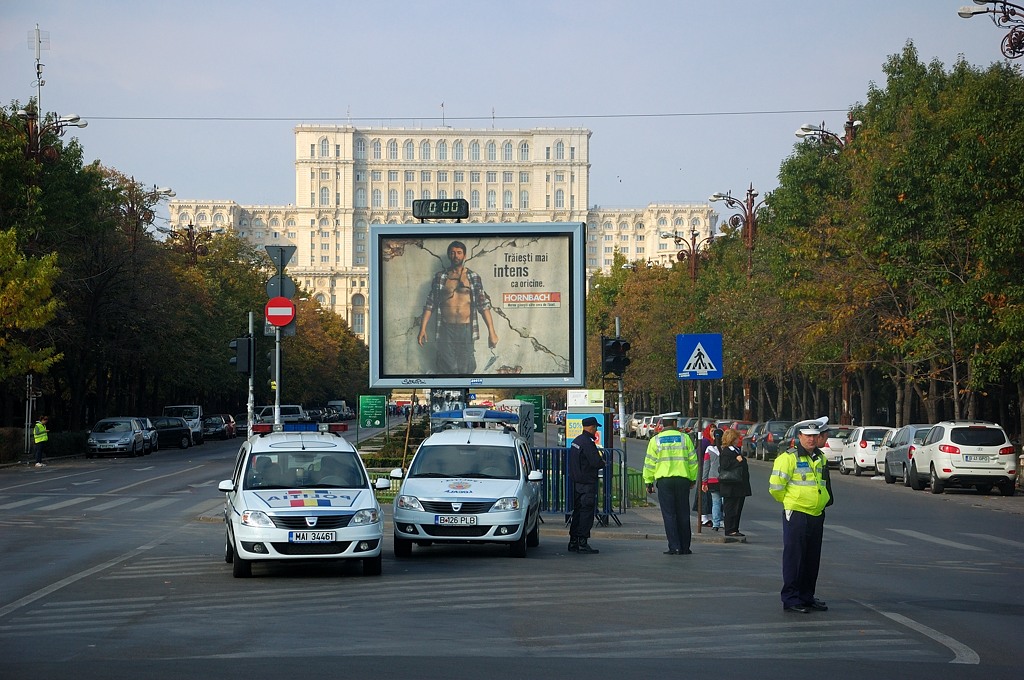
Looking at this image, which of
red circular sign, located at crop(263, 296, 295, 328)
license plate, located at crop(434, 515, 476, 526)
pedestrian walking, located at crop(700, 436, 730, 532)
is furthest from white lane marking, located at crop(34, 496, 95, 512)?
pedestrian walking, located at crop(700, 436, 730, 532)

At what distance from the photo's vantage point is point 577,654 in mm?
9961

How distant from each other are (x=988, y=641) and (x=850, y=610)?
6.16 ft

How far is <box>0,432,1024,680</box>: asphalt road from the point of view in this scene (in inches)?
377

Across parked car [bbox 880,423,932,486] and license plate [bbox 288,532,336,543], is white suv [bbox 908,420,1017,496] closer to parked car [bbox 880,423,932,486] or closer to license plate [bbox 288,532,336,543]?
parked car [bbox 880,423,932,486]

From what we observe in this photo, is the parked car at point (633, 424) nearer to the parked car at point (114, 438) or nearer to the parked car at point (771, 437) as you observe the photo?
the parked car at point (771, 437)

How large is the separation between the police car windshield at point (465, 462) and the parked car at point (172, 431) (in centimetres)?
4751

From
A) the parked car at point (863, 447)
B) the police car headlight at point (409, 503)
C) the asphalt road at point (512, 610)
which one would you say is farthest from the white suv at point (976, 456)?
the police car headlight at point (409, 503)

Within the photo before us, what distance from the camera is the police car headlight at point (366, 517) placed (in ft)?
48.9

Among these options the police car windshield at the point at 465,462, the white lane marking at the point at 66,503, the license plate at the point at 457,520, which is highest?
the police car windshield at the point at 465,462

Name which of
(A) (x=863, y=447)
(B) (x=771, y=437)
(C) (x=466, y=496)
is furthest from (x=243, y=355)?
(B) (x=771, y=437)

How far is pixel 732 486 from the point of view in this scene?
20.4 meters

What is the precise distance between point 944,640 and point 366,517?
6.61 metres

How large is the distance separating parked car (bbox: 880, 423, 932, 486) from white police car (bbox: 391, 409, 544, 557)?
1993 cm

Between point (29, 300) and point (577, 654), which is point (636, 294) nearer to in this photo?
point (29, 300)
